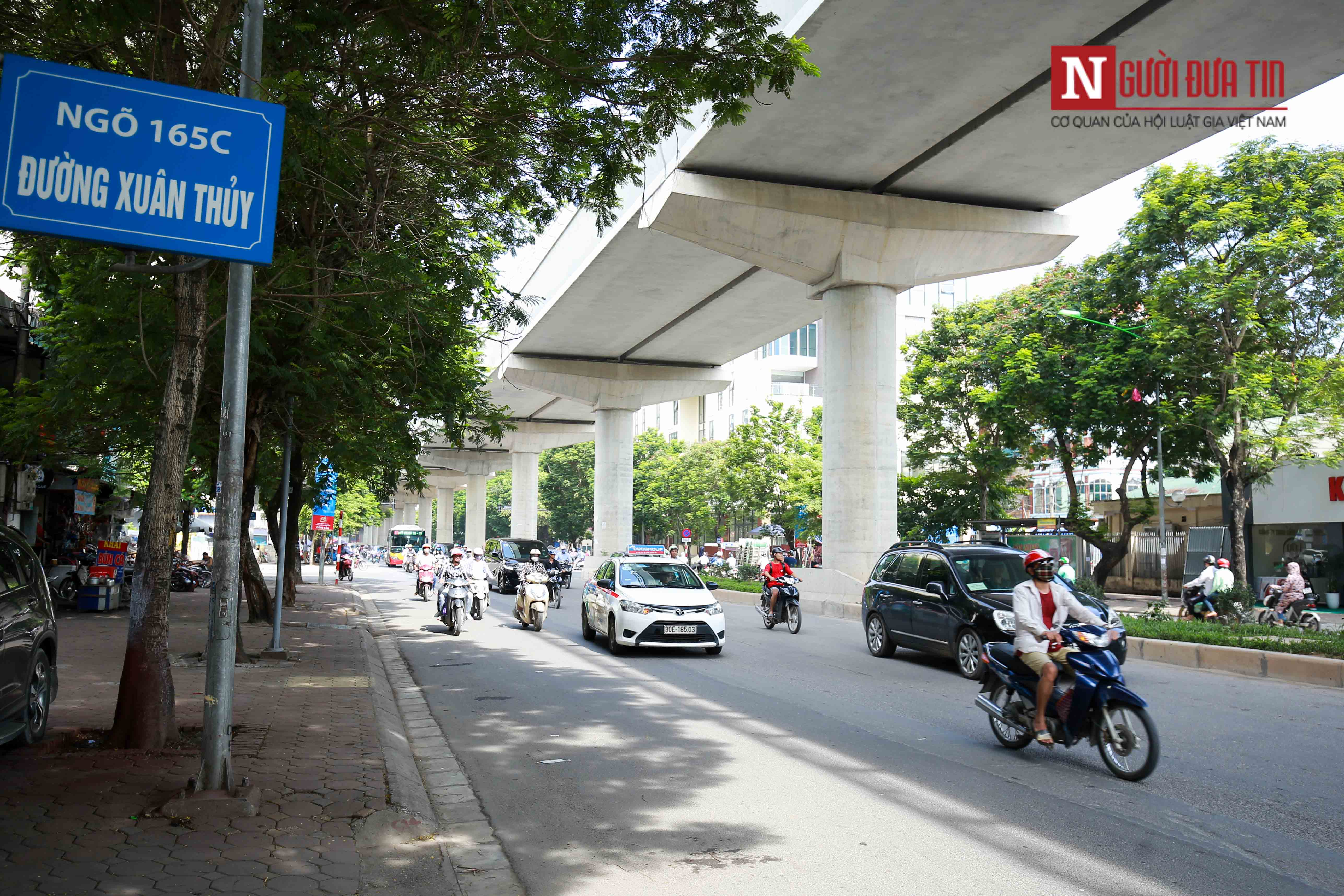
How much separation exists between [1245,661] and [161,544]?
1345 cm

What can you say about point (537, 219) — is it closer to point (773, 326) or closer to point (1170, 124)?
point (1170, 124)

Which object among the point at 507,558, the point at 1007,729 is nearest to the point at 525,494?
the point at 507,558

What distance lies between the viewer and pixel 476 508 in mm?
78250

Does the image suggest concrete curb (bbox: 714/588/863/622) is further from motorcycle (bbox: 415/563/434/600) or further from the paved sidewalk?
the paved sidewalk

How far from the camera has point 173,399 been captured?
6.73 metres

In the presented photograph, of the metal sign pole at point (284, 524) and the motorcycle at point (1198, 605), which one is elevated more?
the metal sign pole at point (284, 524)

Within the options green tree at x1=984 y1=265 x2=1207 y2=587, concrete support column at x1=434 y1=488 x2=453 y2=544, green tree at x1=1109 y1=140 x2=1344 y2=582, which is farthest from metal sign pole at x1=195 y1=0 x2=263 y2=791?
concrete support column at x1=434 y1=488 x2=453 y2=544

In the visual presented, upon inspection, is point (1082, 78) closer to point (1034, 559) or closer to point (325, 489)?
point (1034, 559)

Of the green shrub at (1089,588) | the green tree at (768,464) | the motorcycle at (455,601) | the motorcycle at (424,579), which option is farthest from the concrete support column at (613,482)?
the green shrub at (1089,588)

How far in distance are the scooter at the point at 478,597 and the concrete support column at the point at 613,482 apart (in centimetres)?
2158

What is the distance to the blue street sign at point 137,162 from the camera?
172 inches

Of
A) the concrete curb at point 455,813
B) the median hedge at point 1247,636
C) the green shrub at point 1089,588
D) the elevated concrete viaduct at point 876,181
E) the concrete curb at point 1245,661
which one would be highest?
the elevated concrete viaduct at point 876,181

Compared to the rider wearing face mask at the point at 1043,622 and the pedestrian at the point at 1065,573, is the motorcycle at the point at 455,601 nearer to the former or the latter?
the pedestrian at the point at 1065,573

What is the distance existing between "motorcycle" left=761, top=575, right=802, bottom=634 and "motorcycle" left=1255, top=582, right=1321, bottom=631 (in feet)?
26.9
